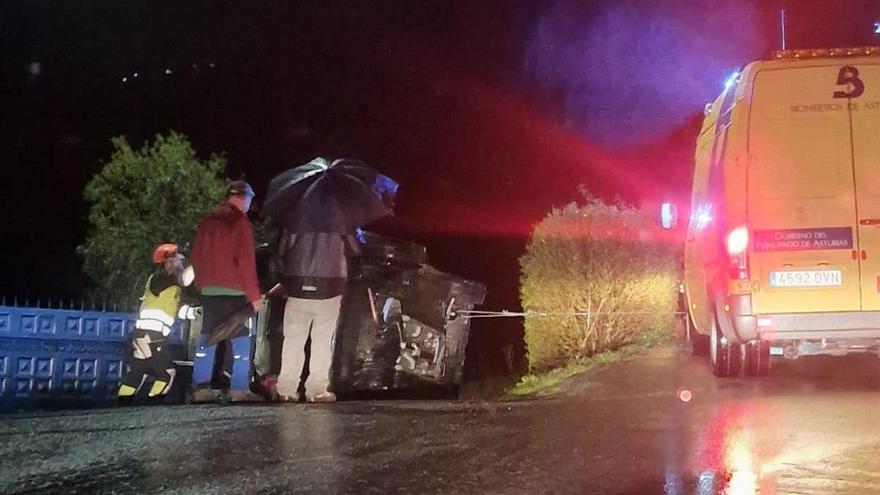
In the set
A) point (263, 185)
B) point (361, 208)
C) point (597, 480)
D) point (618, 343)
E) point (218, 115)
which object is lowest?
point (597, 480)

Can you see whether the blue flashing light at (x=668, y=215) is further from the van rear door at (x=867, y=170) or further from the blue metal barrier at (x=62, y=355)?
the blue metal barrier at (x=62, y=355)

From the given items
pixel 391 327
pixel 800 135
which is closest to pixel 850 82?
pixel 800 135

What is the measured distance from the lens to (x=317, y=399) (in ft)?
25.9

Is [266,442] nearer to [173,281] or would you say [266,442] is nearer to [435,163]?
[173,281]

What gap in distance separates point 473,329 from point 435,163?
11.4 metres

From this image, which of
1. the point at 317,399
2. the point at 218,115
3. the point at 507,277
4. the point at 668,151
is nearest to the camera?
the point at 317,399

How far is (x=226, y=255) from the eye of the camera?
776cm

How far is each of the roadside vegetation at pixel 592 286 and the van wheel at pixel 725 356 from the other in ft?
10.4

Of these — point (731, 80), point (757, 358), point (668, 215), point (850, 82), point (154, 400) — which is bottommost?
point (154, 400)

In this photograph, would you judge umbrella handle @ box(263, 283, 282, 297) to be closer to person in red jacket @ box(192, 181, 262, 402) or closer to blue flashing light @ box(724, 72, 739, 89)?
person in red jacket @ box(192, 181, 262, 402)

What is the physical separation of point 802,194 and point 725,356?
1.90 m

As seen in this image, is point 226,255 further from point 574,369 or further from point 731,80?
point 574,369

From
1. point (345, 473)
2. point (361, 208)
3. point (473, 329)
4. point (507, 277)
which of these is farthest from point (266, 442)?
point (507, 277)

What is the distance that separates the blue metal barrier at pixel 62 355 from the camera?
943 cm
